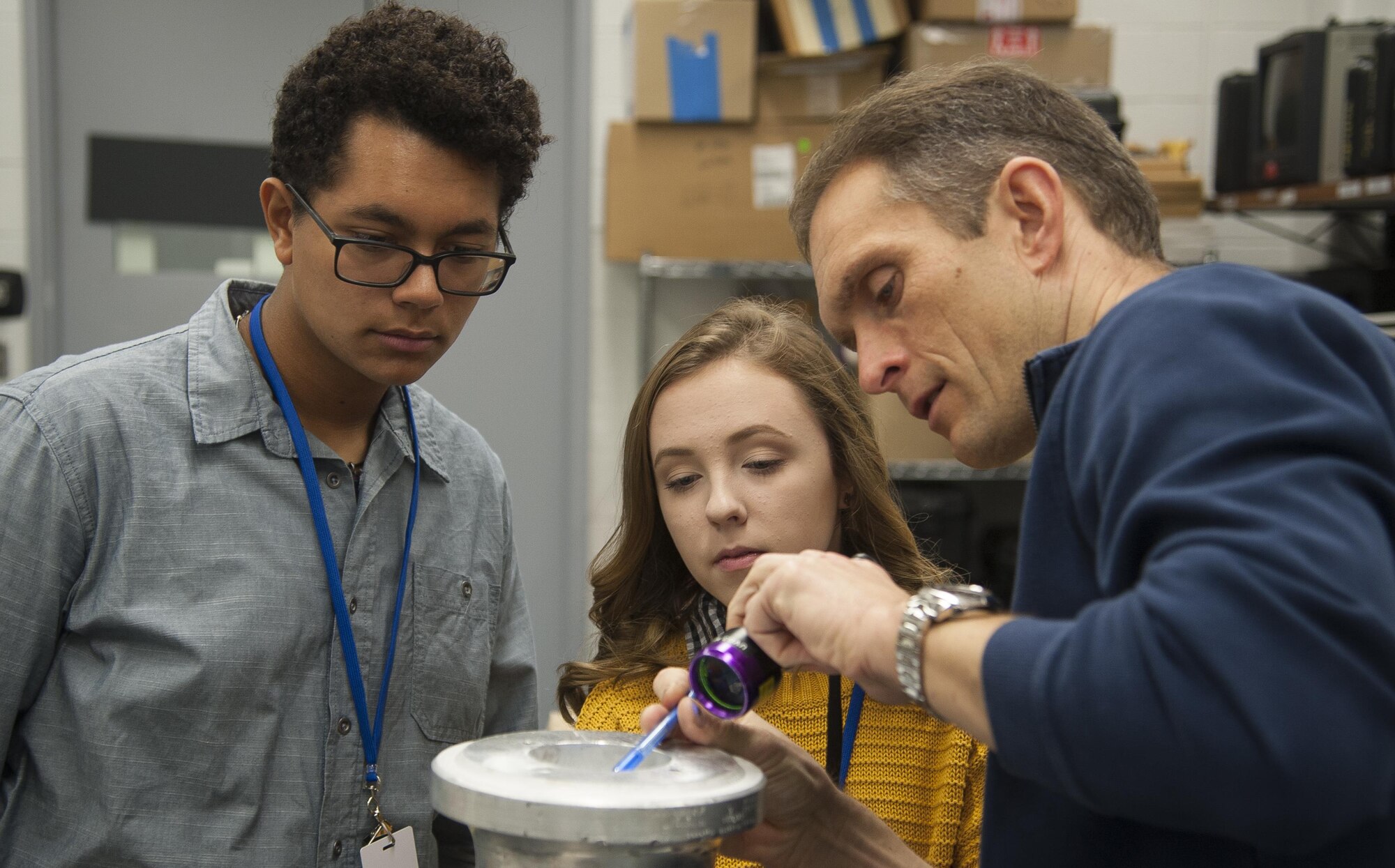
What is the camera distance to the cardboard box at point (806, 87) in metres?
2.98

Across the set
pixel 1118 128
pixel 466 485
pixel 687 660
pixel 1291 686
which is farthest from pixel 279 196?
pixel 1118 128

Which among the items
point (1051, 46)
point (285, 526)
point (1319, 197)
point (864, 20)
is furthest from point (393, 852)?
point (1319, 197)

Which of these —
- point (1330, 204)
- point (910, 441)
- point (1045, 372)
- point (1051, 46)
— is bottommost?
point (910, 441)

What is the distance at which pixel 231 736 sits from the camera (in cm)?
119

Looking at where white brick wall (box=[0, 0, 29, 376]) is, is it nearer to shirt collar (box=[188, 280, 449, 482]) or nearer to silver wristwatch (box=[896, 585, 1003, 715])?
shirt collar (box=[188, 280, 449, 482])

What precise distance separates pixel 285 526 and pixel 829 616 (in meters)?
0.73

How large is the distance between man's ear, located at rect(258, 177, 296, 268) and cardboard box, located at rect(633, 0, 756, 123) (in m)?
1.75

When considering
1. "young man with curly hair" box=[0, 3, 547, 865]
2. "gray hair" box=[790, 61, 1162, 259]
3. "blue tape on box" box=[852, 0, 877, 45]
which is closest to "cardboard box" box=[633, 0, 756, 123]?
"blue tape on box" box=[852, 0, 877, 45]

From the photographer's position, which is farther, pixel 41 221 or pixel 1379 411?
pixel 41 221

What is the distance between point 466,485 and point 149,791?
0.51 metres

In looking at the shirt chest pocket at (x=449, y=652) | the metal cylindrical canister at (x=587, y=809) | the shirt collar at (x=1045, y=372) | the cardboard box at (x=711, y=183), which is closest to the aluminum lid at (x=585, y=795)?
the metal cylindrical canister at (x=587, y=809)

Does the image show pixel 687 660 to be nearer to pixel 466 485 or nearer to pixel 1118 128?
pixel 466 485

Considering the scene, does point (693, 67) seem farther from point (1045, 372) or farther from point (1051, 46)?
point (1045, 372)

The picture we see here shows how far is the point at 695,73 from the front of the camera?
294 centimetres
